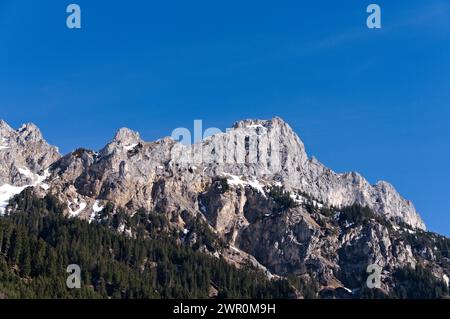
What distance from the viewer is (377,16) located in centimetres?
14500

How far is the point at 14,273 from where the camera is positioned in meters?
175
